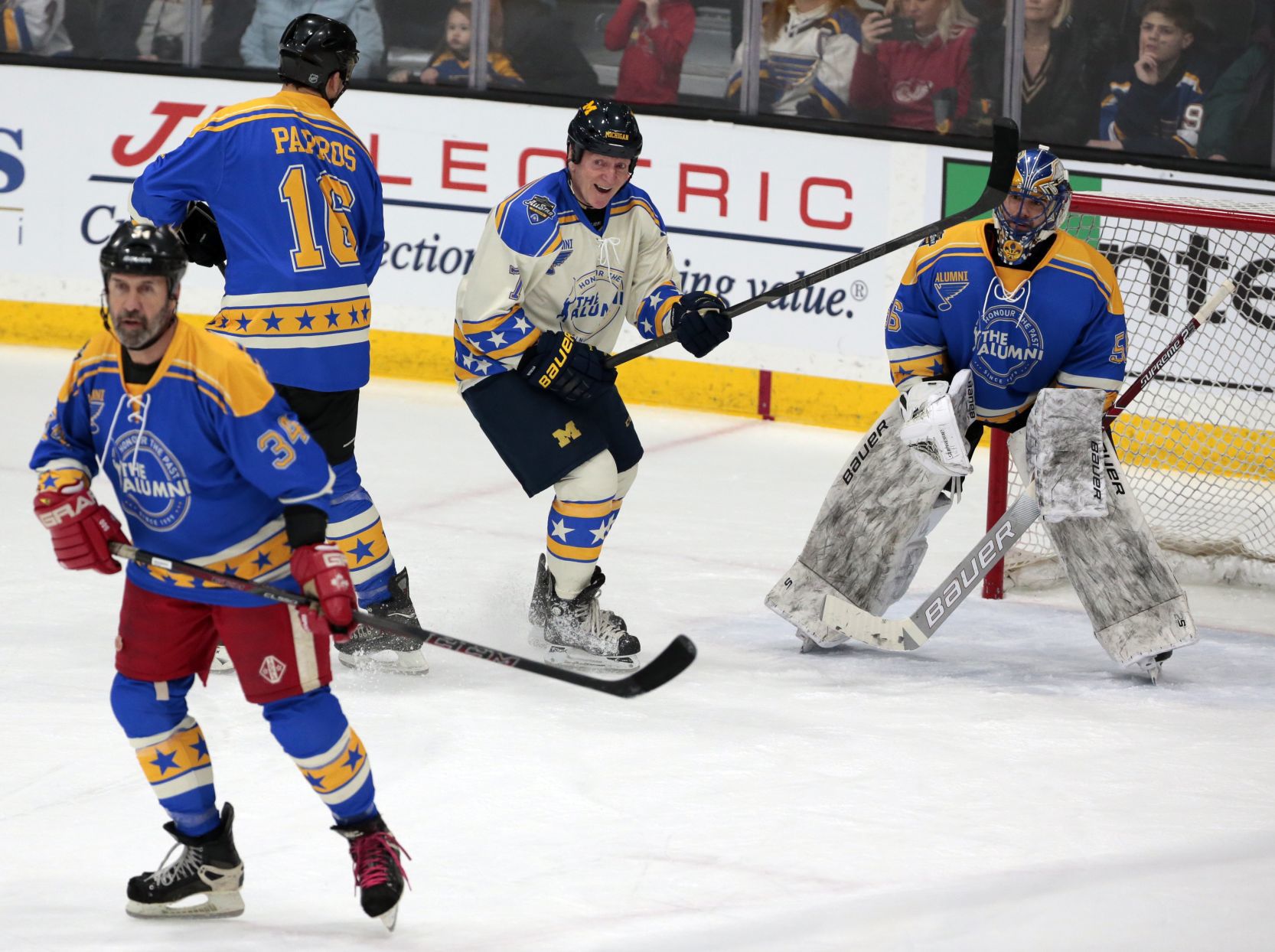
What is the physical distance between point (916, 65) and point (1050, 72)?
1.44ft

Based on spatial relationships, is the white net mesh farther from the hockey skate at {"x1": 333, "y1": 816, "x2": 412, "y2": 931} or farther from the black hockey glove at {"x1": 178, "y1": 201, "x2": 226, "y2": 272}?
the hockey skate at {"x1": 333, "y1": 816, "x2": 412, "y2": 931}

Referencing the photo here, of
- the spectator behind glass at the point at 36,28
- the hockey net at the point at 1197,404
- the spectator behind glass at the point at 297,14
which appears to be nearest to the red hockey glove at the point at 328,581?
the hockey net at the point at 1197,404

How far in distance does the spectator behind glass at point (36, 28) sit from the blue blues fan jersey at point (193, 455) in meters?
4.85

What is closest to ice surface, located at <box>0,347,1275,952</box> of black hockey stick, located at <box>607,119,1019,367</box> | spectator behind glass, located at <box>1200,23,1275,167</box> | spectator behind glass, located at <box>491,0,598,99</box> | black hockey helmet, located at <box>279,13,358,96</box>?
black hockey stick, located at <box>607,119,1019,367</box>

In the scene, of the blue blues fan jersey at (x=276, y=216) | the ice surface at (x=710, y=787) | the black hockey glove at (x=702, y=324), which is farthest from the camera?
the black hockey glove at (x=702, y=324)

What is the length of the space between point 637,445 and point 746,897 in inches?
54.4

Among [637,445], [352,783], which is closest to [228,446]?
[352,783]

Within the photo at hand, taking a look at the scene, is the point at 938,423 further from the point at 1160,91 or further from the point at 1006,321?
the point at 1160,91

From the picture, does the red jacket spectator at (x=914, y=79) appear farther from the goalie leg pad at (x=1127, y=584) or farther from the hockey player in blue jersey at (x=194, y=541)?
the hockey player in blue jersey at (x=194, y=541)

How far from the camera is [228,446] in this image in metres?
2.33

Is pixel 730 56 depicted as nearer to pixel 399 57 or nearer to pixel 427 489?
pixel 399 57

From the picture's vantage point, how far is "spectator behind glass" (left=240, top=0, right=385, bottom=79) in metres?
6.54

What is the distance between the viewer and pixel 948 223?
3.67 metres

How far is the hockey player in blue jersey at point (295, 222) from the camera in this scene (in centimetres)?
343
